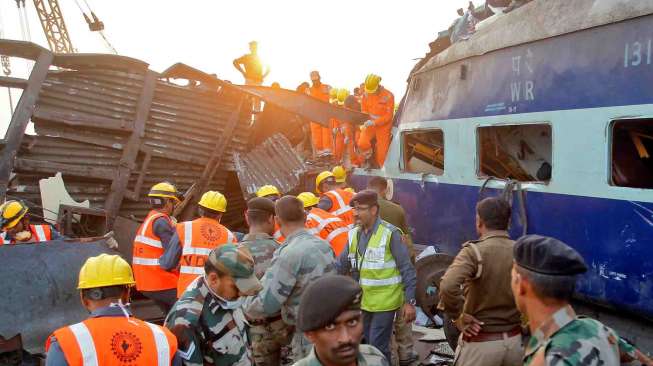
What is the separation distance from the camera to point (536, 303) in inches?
84.2

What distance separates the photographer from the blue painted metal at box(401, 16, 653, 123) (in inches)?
150

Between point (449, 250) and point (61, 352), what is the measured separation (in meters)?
4.40

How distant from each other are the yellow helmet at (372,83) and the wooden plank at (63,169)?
13.0ft

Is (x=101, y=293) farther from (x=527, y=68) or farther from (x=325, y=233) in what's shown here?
(x=527, y=68)

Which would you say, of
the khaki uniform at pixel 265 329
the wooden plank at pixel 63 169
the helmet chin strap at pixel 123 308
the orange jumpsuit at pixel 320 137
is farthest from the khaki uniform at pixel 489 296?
the orange jumpsuit at pixel 320 137

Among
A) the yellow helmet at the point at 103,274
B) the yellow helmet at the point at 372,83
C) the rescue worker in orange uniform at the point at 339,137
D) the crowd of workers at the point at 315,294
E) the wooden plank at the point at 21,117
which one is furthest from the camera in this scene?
the rescue worker in orange uniform at the point at 339,137

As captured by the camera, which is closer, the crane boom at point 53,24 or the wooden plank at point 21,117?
the wooden plank at point 21,117

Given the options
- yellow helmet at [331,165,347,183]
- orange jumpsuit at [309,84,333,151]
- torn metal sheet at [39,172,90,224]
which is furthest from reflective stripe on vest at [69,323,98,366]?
orange jumpsuit at [309,84,333,151]

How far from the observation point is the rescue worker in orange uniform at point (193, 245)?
4.64 meters

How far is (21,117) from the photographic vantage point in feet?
23.1

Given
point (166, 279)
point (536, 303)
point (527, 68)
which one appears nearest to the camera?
point (536, 303)

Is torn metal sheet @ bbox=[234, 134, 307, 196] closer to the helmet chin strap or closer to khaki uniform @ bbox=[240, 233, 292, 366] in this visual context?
khaki uniform @ bbox=[240, 233, 292, 366]

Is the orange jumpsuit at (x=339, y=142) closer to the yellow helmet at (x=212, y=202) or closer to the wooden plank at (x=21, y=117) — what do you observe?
the wooden plank at (x=21, y=117)

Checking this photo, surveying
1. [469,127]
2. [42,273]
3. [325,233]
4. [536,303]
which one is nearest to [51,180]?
[42,273]
